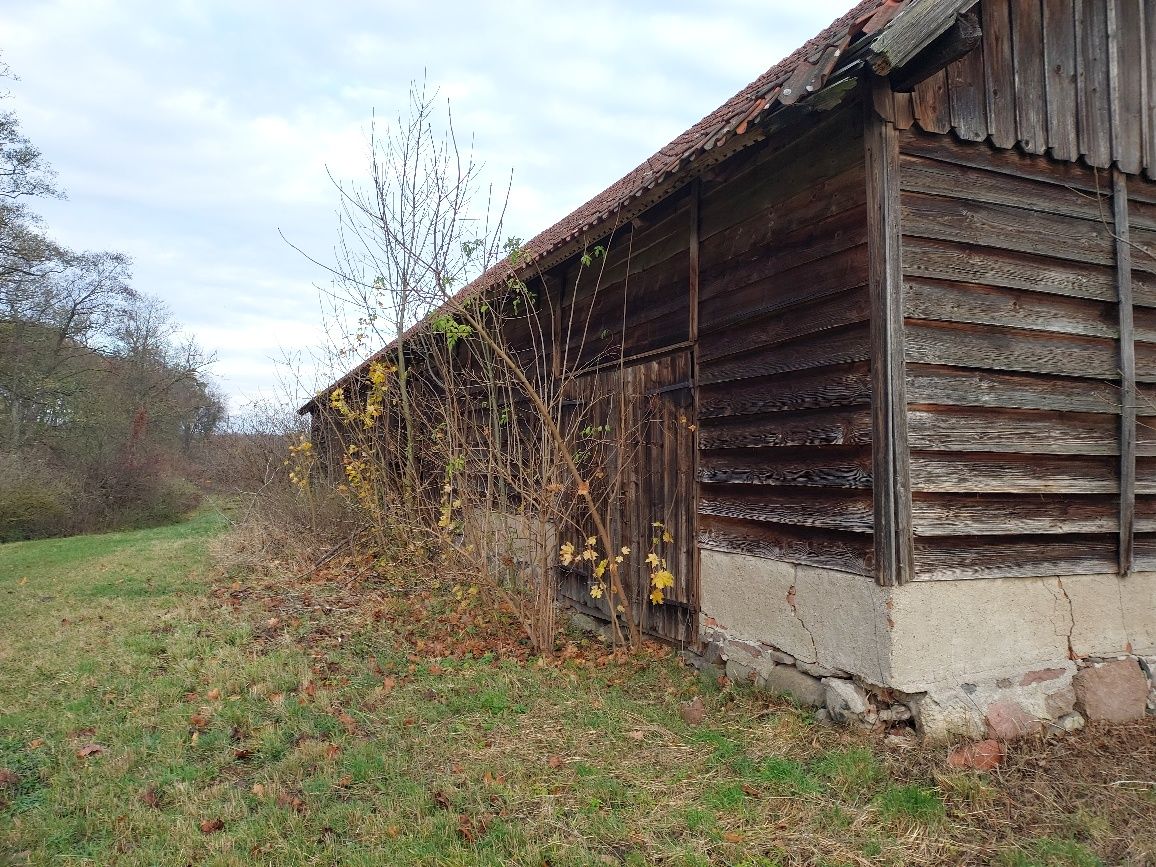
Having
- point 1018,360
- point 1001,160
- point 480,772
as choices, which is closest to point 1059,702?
point 1018,360

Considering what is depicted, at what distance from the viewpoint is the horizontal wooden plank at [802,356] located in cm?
400

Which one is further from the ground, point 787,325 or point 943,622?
point 787,325

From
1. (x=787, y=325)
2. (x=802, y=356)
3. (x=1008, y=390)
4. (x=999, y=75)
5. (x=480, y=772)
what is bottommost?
(x=480, y=772)

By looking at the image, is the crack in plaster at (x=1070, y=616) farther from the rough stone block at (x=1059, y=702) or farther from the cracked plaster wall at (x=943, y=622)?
the rough stone block at (x=1059, y=702)

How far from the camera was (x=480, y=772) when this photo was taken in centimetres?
372

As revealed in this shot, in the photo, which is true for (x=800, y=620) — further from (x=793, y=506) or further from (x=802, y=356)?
(x=802, y=356)

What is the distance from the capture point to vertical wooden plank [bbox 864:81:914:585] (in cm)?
377

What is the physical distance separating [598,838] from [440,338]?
664cm

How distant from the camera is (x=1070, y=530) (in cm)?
427

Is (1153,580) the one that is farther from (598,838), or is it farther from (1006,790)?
(598,838)

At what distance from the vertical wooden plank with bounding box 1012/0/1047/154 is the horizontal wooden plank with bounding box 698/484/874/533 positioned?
94.2 inches

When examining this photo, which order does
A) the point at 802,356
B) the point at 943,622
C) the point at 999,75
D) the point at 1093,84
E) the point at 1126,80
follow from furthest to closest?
the point at 1126,80, the point at 1093,84, the point at 802,356, the point at 999,75, the point at 943,622

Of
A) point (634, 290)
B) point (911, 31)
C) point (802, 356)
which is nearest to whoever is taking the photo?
point (911, 31)

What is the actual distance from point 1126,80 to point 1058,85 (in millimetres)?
701
